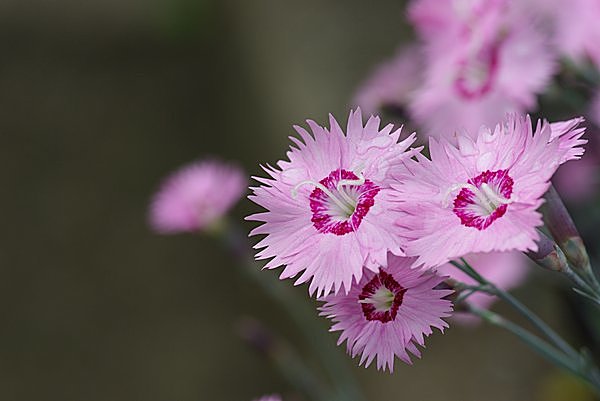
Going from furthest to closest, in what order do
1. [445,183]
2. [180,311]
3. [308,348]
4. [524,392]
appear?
[180,311] < [308,348] < [524,392] < [445,183]

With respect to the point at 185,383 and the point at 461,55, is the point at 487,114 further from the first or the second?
the point at 185,383

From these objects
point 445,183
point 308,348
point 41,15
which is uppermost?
point 41,15

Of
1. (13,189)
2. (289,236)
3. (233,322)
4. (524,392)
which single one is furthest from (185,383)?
(289,236)

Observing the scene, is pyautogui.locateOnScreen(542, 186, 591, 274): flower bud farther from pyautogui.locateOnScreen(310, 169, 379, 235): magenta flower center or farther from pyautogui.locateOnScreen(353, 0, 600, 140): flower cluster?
pyautogui.locateOnScreen(353, 0, 600, 140): flower cluster

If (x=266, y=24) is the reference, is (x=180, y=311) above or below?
below

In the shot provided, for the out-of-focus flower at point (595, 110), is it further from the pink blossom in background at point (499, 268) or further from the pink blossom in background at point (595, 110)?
the pink blossom in background at point (499, 268)

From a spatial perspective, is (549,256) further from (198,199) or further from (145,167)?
(145,167)

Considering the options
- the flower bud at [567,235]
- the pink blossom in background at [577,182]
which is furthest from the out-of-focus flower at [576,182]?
the flower bud at [567,235]
